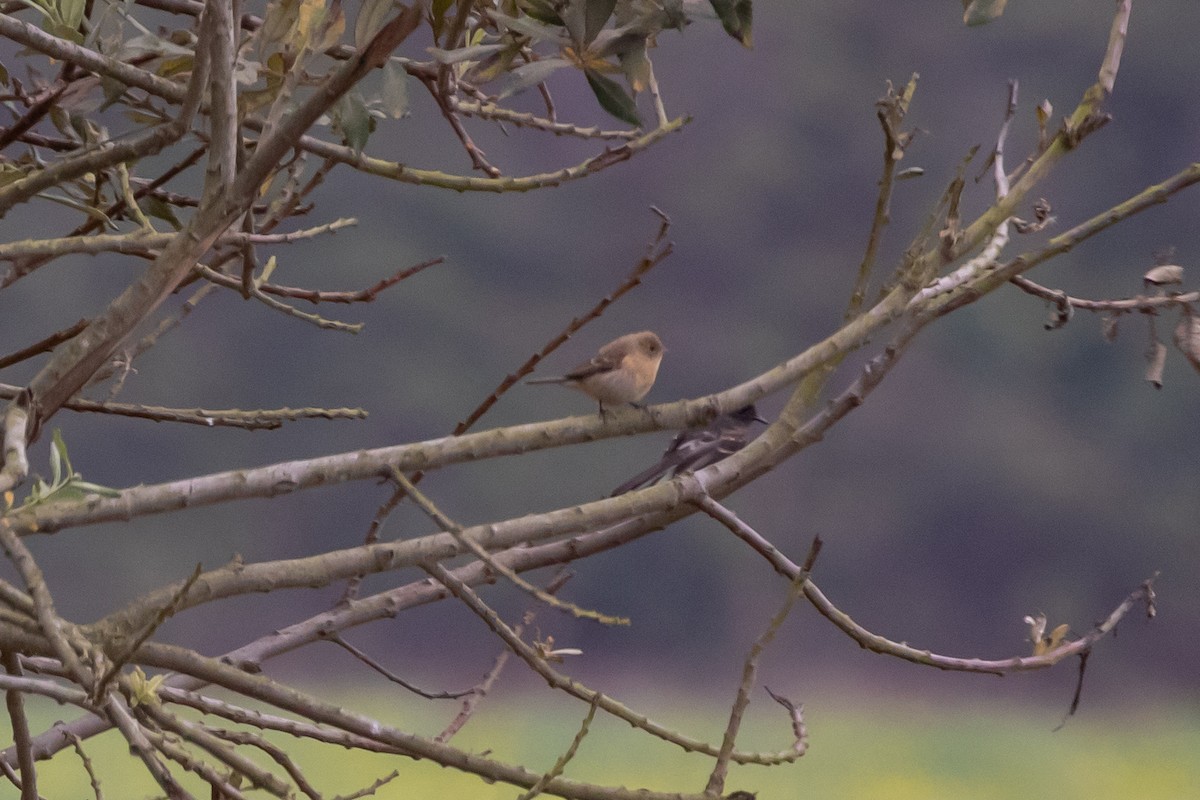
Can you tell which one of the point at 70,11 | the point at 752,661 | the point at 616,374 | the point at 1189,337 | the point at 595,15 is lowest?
the point at 752,661

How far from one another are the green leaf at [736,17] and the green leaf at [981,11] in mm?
135

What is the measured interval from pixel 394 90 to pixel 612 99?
16 cm

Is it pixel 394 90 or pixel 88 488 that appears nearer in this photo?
pixel 88 488

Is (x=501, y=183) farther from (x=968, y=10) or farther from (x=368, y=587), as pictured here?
(x=368, y=587)

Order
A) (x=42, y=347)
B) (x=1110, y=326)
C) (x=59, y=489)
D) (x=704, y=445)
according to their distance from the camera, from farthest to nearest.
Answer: (x=704, y=445)
(x=42, y=347)
(x=1110, y=326)
(x=59, y=489)

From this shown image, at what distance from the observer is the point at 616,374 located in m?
1.65

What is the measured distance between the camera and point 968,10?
2.71ft

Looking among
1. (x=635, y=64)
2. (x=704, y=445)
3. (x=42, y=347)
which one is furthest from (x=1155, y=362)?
(x=42, y=347)

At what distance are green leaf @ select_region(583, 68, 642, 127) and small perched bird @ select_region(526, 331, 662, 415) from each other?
0.69 m

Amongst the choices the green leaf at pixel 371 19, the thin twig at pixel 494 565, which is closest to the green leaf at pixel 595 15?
the green leaf at pixel 371 19

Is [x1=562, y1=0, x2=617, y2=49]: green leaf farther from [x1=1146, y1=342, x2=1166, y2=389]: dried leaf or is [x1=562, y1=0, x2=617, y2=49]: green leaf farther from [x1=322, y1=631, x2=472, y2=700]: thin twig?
[x1=322, y1=631, x2=472, y2=700]: thin twig

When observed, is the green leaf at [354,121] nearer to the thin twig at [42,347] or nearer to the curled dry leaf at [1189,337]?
the thin twig at [42,347]

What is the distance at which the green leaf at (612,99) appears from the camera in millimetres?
947

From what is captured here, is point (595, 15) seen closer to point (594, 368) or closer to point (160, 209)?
point (160, 209)
